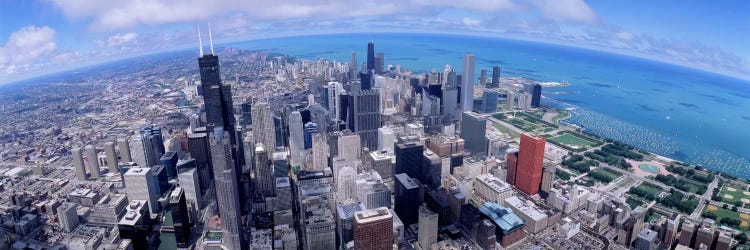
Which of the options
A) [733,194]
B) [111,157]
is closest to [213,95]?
[111,157]

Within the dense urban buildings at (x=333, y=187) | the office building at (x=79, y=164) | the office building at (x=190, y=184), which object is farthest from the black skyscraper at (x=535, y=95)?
the office building at (x=79, y=164)

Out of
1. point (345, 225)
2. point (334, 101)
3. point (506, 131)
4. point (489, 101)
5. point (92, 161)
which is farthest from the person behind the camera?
point (489, 101)

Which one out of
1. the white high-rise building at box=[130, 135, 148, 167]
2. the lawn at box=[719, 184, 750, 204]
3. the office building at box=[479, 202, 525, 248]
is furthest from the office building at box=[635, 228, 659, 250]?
the white high-rise building at box=[130, 135, 148, 167]

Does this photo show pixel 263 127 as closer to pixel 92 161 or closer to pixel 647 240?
pixel 92 161

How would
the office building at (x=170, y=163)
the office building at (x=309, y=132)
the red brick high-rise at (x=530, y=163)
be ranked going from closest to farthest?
the red brick high-rise at (x=530, y=163), the office building at (x=170, y=163), the office building at (x=309, y=132)

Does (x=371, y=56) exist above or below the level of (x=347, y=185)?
above

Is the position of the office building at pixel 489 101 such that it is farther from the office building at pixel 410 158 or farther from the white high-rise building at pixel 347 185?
the white high-rise building at pixel 347 185

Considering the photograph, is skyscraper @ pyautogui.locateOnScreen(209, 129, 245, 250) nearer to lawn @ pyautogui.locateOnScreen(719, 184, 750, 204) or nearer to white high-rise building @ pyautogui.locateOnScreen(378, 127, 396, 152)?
white high-rise building @ pyautogui.locateOnScreen(378, 127, 396, 152)
